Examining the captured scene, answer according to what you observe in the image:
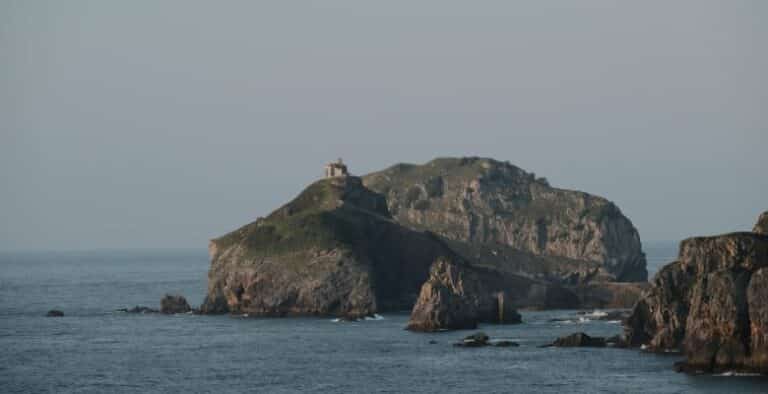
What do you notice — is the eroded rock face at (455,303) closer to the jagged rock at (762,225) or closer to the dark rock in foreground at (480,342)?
the dark rock in foreground at (480,342)

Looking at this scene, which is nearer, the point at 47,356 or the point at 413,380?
the point at 413,380

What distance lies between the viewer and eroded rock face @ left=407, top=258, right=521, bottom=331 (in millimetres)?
177250

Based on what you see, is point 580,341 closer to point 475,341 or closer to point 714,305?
point 475,341

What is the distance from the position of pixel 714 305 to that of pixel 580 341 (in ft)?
108

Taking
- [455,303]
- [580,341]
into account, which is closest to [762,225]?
[580,341]

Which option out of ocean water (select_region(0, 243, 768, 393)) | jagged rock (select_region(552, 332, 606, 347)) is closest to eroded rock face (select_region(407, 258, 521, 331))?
ocean water (select_region(0, 243, 768, 393))

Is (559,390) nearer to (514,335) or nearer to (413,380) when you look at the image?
(413,380)

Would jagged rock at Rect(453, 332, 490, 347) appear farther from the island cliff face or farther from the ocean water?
the island cliff face

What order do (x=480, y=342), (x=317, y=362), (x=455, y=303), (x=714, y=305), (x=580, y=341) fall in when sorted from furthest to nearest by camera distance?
(x=455, y=303) → (x=480, y=342) → (x=580, y=341) → (x=317, y=362) → (x=714, y=305)

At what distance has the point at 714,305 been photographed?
12231cm

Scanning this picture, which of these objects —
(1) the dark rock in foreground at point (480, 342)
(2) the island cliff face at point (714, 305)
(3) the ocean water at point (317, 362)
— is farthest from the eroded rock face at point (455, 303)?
(2) the island cliff face at point (714, 305)

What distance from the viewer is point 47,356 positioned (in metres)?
154

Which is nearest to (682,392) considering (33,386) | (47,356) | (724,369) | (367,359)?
(724,369)

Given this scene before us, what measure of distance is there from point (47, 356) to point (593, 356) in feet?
191
